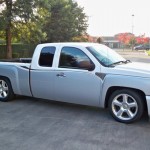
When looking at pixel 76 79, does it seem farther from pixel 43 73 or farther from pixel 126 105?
pixel 126 105

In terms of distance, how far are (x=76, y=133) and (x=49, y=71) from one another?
206 cm

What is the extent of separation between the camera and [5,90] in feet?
25.7

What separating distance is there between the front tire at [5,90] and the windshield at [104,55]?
271 cm

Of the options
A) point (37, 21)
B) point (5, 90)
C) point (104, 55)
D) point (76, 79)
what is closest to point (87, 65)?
point (76, 79)

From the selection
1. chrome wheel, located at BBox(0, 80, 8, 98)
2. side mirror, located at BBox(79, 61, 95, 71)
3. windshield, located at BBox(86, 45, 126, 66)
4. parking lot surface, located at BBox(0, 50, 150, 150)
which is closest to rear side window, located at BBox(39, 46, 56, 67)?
side mirror, located at BBox(79, 61, 95, 71)

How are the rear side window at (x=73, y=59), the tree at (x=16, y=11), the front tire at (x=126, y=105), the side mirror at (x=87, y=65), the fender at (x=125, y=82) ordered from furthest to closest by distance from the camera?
the tree at (x=16, y=11)
the rear side window at (x=73, y=59)
the side mirror at (x=87, y=65)
the front tire at (x=126, y=105)
the fender at (x=125, y=82)

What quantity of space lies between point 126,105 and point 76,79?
1258mm

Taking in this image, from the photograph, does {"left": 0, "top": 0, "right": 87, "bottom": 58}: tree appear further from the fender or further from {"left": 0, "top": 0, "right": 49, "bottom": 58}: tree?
the fender

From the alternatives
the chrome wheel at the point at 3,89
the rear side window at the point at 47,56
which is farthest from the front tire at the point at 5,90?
the rear side window at the point at 47,56

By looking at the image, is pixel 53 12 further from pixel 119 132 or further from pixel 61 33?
pixel 119 132

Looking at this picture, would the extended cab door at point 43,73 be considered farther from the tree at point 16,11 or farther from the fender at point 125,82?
the tree at point 16,11

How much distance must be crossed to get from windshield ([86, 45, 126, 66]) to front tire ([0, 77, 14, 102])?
2.71 meters

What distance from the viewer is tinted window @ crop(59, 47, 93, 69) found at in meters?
6.27

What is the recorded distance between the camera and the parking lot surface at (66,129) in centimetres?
460
